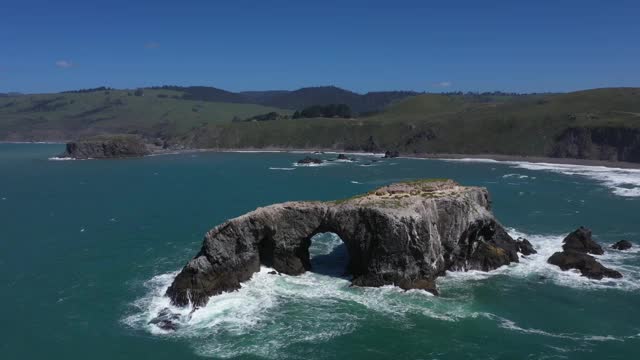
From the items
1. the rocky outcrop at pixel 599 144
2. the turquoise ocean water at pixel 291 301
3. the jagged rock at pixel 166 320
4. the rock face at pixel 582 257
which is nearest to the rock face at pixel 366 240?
the turquoise ocean water at pixel 291 301

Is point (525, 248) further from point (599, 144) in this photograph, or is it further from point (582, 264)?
point (599, 144)

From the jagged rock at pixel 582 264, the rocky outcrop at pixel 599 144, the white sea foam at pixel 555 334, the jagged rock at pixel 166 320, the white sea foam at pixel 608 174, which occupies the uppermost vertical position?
the rocky outcrop at pixel 599 144

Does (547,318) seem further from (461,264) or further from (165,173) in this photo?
(165,173)

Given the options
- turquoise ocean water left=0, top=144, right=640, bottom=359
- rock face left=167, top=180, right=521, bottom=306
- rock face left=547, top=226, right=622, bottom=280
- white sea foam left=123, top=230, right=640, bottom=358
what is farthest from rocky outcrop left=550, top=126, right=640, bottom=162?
rock face left=167, top=180, right=521, bottom=306

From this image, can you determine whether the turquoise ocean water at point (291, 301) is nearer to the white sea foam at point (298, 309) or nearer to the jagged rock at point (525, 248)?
the white sea foam at point (298, 309)

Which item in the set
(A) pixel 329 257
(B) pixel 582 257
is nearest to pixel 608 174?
(B) pixel 582 257

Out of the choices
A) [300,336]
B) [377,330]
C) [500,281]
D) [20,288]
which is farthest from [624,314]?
[20,288]
